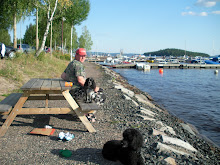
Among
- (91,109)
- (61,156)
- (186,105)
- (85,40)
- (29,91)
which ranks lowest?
(186,105)

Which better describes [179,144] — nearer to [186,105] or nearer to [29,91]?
[29,91]

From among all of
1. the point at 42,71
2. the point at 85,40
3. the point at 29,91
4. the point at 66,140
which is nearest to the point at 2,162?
the point at 66,140

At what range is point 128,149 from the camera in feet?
11.3

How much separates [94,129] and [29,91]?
5.33 ft

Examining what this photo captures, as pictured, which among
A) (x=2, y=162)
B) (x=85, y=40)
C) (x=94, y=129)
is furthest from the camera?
(x=85, y=40)

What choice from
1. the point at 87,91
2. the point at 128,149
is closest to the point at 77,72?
the point at 87,91

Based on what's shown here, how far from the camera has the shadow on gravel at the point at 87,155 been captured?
147 inches

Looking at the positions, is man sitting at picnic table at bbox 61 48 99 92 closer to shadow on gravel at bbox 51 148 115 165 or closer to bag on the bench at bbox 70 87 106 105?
bag on the bench at bbox 70 87 106 105

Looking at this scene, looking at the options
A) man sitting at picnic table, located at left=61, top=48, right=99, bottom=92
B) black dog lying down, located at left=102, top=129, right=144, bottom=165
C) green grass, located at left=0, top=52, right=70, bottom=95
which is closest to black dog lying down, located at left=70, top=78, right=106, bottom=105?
man sitting at picnic table, located at left=61, top=48, right=99, bottom=92

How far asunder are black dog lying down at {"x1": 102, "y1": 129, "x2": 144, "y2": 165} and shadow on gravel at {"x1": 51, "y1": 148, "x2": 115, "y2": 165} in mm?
180

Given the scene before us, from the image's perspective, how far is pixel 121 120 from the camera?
20.7 feet

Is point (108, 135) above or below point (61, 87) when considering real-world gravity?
below

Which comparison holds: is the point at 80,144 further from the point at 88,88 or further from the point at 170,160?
the point at 170,160

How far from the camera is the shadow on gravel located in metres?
3.73
